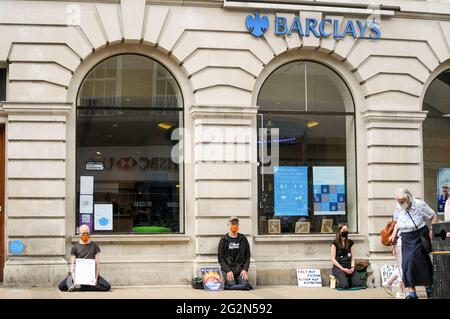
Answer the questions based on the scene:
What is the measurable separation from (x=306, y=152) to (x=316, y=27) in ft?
9.44

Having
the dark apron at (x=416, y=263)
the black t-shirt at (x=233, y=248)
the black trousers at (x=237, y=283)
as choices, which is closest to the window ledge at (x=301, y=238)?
the black t-shirt at (x=233, y=248)

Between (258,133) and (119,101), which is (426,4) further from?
(119,101)

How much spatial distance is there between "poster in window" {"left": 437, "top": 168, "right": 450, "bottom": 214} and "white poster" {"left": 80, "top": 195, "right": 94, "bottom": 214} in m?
8.42

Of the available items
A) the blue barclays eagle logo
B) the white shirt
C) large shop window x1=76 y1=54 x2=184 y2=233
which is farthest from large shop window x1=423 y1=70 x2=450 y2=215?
large shop window x1=76 y1=54 x2=184 y2=233

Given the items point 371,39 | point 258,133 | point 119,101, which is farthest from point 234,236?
point 371,39

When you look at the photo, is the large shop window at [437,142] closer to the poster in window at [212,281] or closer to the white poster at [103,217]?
the poster in window at [212,281]

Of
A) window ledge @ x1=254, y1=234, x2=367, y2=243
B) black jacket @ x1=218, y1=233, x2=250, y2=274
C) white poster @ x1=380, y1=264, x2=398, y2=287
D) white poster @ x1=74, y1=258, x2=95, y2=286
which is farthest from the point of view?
white poster @ x1=380, y1=264, x2=398, y2=287

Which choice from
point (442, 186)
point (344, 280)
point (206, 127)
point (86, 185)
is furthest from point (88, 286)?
point (442, 186)

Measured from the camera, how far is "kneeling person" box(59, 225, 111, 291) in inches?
535

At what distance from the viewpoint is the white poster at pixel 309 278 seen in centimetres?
1538

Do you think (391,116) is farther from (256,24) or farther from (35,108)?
(35,108)

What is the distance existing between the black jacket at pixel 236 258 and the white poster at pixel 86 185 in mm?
3073

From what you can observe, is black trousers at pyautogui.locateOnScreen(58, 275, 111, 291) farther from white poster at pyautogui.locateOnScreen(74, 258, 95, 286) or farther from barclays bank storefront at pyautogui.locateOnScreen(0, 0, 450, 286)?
barclays bank storefront at pyautogui.locateOnScreen(0, 0, 450, 286)

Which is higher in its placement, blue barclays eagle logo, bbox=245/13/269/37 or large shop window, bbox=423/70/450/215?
blue barclays eagle logo, bbox=245/13/269/37
